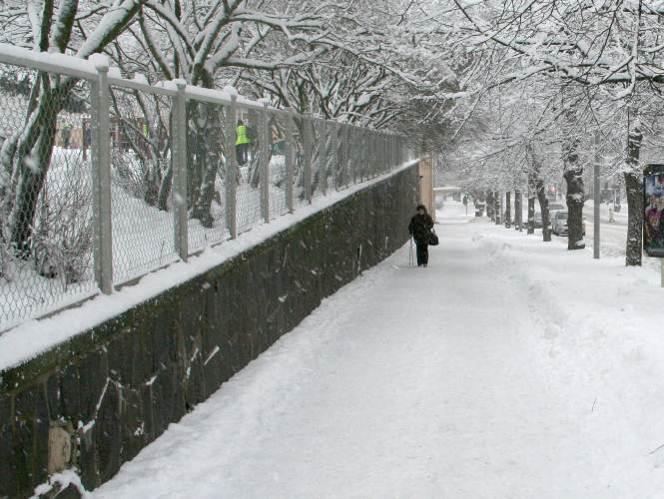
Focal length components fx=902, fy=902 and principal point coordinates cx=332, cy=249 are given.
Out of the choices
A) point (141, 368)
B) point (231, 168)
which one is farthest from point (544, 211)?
point (141, 368)

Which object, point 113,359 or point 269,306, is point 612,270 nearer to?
point 269,306

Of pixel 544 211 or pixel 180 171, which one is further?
pixel 544 211

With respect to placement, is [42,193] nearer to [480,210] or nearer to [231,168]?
[231,168]

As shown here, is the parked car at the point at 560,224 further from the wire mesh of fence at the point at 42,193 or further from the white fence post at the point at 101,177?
the wire mesh of fence at the point at 42,193

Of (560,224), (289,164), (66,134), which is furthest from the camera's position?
(560,224)

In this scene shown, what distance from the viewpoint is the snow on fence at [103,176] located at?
425 cm

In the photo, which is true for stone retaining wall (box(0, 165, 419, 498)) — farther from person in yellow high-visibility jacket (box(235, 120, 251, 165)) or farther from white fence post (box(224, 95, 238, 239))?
person in yellow high-visibility jacket (box(235, 120, 251, 165))

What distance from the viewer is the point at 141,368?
18.5 ft

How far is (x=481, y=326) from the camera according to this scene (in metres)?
10.7

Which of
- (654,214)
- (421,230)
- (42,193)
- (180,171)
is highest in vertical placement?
(180,171)

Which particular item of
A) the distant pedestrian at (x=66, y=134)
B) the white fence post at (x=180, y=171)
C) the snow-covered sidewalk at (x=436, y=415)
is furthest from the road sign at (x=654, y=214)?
the distant pedestrian at (x=66, y=134)

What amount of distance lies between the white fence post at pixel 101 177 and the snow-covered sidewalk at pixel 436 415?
3.90ft

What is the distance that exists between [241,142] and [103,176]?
3755 millimetres

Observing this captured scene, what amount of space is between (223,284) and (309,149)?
18.4 feet
